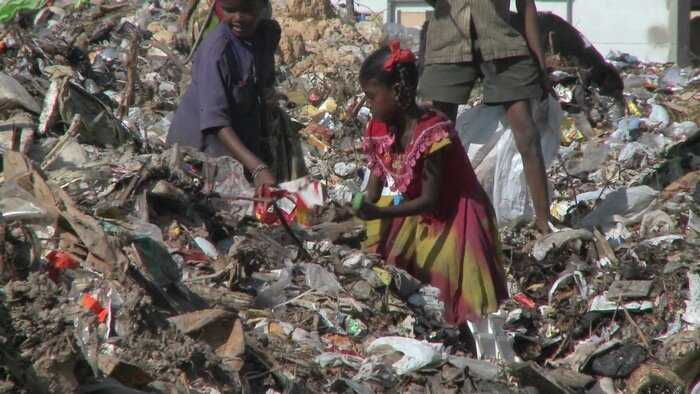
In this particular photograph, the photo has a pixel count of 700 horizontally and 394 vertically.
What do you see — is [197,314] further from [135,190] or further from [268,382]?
[135,190]

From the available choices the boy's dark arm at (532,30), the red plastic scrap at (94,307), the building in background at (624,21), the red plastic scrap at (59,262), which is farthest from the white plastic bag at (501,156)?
the building in background at (624,21)

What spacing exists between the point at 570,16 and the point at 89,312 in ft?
44.7

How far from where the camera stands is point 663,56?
52.3 ft

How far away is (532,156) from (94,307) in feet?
9.51

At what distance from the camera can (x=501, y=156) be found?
5.98 metres

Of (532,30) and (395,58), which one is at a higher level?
(395,58)

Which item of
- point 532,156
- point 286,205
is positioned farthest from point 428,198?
point 532,156

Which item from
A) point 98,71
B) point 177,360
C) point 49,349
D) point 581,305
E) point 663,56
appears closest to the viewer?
point 49,349

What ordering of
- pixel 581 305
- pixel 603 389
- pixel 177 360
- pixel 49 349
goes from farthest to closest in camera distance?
pixel 581 305 < pixel 603 389 < pixel 177 360 < pixel 49 349

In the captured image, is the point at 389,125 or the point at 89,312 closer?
the point at 89,312

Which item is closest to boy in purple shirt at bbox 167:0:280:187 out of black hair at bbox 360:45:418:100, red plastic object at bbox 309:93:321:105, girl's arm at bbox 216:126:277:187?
girl's arm at bbox 216:126:277:187

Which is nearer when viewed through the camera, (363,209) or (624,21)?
(363,209)

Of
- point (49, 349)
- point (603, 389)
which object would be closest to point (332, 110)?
point (603, 389)

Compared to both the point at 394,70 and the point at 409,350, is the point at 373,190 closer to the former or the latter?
the point at 394,70
